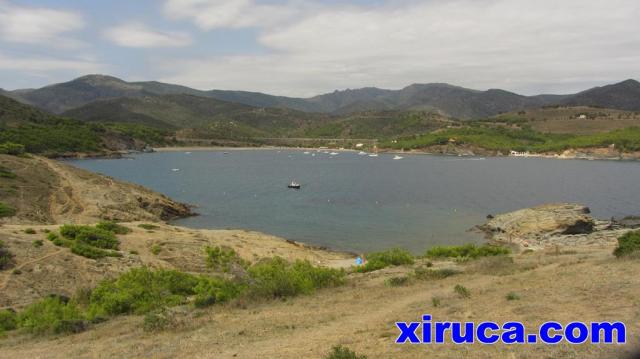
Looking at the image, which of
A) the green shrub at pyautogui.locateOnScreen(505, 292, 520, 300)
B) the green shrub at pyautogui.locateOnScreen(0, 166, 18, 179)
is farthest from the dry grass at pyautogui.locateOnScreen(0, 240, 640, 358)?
the green shrub at pyautogui.locateOnScreen(0, 166, 18, 179)

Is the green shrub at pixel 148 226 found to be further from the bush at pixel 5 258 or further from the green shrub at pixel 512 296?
the green shrub at pixel 512 296

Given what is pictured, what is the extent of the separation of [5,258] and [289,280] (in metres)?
17.7

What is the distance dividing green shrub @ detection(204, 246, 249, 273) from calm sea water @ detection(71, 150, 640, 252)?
53.1 feet

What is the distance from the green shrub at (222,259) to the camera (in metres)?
33.0

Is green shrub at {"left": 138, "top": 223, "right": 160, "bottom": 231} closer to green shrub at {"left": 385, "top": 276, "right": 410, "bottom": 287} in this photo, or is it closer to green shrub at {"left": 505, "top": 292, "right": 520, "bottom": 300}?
green shrub at {"left": 385, "top": 276, "right": 410, "bottom": 287}

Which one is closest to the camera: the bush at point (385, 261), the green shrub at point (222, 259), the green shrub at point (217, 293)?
the green shrub at point (217, 293)

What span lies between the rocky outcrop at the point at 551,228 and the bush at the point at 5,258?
140 ft

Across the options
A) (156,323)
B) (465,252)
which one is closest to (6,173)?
(156,323)

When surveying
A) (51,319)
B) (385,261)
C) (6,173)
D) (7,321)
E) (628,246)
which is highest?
(6,173)

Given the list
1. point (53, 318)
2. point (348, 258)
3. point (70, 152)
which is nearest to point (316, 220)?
point (348, 258)

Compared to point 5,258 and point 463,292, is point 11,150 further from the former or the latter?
point 463,292

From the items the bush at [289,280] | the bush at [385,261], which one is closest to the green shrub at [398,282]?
the bush at [289,280]

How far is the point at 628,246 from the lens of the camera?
2481 centimetres

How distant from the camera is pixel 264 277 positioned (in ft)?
74.3
